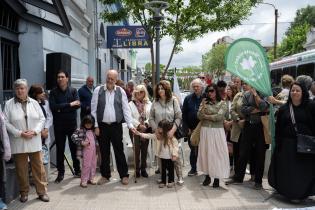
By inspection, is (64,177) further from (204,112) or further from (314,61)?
(314,61)

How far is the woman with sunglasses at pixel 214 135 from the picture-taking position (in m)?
6.91

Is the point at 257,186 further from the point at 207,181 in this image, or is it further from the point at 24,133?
the point at 24,133

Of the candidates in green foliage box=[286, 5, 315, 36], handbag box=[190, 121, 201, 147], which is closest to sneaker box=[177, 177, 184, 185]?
handbag box=[190, 121, 201, 147]

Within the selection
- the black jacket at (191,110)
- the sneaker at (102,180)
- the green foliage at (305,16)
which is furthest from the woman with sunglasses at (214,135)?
the green foliage at (305,16)

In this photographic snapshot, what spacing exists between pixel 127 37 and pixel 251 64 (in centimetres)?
1120

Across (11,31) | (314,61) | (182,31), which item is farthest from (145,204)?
(314,61)

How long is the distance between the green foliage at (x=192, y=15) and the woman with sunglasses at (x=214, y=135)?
6675 mm

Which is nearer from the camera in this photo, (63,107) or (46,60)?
(63,107)

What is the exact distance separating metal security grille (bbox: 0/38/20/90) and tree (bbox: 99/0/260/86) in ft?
15.8

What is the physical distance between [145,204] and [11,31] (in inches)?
191

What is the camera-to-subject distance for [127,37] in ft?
56.6

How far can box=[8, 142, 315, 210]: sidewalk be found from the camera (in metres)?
6.12

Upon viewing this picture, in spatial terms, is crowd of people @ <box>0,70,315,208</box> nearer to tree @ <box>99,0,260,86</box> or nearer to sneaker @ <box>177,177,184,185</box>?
sneaker @ <box>177,177,184,185</box>

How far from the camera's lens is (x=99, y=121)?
23.9 ft
